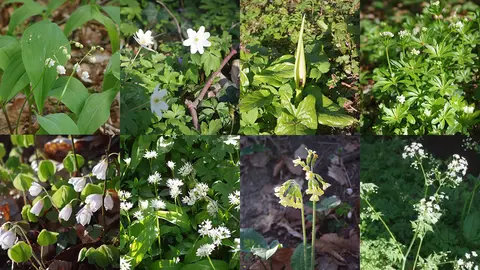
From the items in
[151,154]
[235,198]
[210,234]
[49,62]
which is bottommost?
[210,234]

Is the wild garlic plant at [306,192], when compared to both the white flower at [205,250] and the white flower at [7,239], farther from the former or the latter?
the white flower at [7,239]

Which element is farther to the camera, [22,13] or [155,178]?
[22,13]

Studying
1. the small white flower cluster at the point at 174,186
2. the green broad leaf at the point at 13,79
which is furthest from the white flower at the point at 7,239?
the small white flower cluster at the point at 174,186

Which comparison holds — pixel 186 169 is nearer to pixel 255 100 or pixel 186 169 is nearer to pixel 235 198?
pixel 235 198

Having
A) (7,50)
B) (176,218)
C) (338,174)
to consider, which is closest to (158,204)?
(176,218)

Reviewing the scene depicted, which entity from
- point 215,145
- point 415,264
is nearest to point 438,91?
point 415,264

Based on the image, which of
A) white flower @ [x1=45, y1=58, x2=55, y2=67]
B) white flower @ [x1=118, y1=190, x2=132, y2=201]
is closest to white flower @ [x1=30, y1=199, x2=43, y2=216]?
white flower @ [x1=118, y1=190, x2=132, y2=201]

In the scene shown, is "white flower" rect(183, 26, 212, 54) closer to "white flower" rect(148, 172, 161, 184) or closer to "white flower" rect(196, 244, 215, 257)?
"white flower" rect(148, 172, 161, 184)

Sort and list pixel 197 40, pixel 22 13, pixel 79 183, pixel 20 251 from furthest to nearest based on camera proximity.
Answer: pixel 22 13, pixel 197 40, pixel 79 183, pixel 20 251

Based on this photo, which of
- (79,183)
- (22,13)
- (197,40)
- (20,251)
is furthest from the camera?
(22,13)
